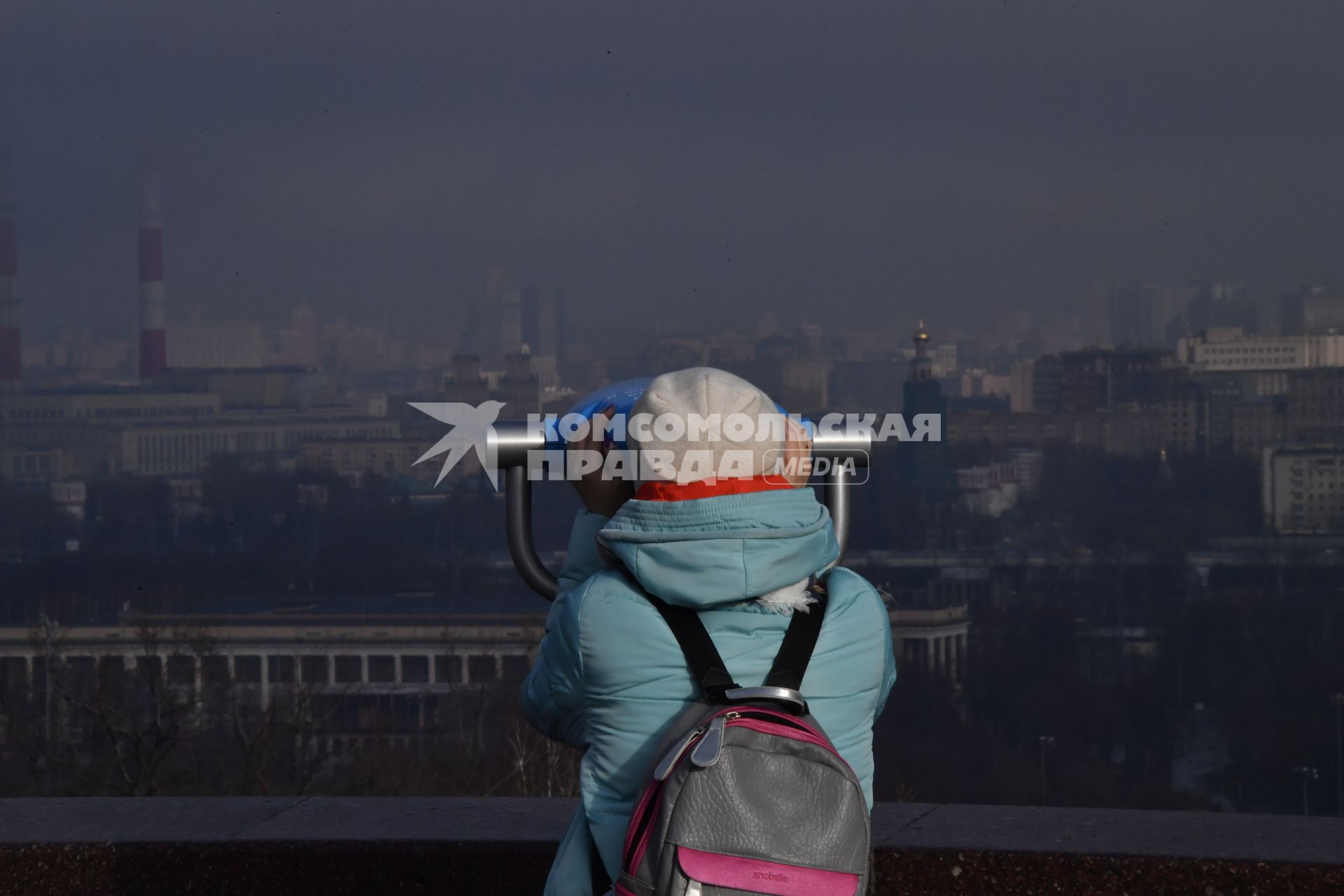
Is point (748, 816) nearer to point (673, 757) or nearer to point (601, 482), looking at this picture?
point (673, 757)

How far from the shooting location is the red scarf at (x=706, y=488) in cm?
177

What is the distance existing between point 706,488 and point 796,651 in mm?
221

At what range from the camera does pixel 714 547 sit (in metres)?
1.73

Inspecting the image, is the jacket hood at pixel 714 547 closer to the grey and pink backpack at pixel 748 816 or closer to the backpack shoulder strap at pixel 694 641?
the backpack shoulder strap at pixel 694 641

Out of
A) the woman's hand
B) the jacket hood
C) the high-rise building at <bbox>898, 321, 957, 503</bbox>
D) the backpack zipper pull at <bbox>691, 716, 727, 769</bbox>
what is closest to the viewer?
the backpack zipper pull at <bbox>691, 716, 727, 769</bbox>

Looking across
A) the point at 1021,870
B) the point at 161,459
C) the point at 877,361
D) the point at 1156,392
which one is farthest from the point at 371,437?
the point at 1021,870

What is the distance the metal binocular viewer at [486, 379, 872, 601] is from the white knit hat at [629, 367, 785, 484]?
0.55 feet

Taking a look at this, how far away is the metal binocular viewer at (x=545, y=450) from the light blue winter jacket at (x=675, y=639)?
166mm

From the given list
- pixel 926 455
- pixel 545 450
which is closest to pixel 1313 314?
pixel 926 455

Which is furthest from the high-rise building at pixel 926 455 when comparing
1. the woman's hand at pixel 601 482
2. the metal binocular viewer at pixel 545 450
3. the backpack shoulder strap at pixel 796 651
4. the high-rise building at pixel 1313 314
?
the backpack shoulder strap at pixel 796 651

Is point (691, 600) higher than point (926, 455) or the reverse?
higher

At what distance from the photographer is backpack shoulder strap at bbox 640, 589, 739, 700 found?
1.74 m

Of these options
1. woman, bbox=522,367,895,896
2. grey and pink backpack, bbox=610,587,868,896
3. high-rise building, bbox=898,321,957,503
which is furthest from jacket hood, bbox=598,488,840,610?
high-rise building, bbox=898,321,957,503

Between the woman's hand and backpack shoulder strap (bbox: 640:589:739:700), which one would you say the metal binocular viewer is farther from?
backpack shoulder strap (bbox: 640:589:739:700)
